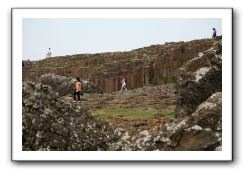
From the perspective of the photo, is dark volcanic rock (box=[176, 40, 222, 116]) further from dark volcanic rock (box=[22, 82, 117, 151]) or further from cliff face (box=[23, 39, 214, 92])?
dark volcanic rock (box=[22, 82, 117, 151])

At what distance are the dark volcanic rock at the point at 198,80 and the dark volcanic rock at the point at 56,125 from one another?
1.02 metres

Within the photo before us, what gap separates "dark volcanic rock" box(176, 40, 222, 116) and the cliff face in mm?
134

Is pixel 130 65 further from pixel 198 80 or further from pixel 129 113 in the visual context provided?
pixel 198 80

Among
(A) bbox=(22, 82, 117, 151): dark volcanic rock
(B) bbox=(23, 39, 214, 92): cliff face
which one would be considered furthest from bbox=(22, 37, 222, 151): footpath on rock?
(B) bbox=(23, 39, 214, 92): cliff face

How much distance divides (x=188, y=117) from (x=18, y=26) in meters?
2.50

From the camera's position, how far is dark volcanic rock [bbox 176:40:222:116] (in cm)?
2264

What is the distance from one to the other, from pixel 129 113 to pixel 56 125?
3.26 feet

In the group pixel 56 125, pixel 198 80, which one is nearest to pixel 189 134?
pixel 198 80

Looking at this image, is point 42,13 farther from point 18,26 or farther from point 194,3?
point 194,3

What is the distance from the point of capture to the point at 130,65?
23797 millimetres

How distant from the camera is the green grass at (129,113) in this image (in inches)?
893

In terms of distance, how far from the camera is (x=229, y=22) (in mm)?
22531

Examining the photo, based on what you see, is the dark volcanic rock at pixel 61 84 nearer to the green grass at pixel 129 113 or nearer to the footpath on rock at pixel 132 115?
the footpath on rock at pixel 132 115

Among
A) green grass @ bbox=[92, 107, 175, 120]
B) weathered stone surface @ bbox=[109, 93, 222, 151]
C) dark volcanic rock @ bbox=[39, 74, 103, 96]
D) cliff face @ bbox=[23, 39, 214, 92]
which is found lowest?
weathered stone surface @ bbox=[109, 93, 222, 151]
